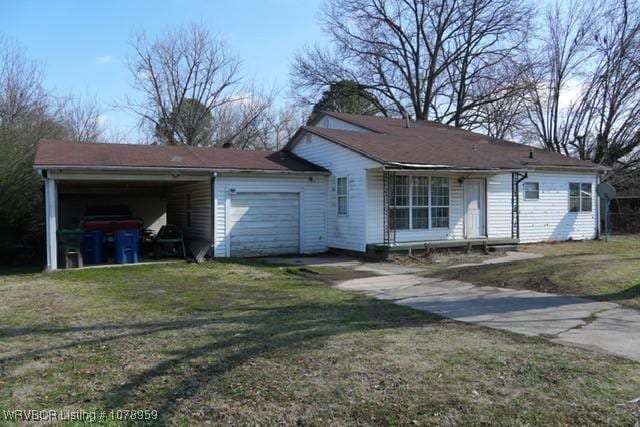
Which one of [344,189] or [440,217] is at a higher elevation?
[344,189]

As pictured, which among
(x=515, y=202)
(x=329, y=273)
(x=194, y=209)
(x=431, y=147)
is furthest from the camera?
(x=194, y=209)

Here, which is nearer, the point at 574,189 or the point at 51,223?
the point at 51,223

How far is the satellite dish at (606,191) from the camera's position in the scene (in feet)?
67.1

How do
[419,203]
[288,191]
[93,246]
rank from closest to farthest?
[93,246] → [419,203] → [288,191]

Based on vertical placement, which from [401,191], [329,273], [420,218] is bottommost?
[329,273]

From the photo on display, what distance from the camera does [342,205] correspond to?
667 inches

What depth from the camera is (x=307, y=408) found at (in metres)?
4.17

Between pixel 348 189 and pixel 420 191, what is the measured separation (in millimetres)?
2367

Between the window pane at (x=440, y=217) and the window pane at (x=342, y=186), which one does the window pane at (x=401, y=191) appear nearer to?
the window pane at (x=440, y=217)

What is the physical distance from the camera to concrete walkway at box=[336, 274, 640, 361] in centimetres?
646

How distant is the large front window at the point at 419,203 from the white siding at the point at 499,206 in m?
2.05

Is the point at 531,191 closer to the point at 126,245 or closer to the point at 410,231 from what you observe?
the point at 410,231

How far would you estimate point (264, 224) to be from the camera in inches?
663

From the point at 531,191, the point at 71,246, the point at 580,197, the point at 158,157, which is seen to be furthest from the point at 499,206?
the point at 71,246
